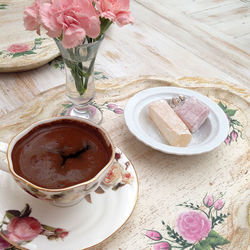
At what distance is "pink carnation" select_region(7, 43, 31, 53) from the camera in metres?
1.08

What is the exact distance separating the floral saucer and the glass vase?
25 centimetres

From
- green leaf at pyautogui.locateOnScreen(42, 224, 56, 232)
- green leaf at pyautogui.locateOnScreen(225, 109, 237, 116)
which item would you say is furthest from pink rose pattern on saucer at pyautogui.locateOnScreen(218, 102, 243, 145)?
green leaf at pyautogui.locateOnScreen(42, 224, 56, 232)

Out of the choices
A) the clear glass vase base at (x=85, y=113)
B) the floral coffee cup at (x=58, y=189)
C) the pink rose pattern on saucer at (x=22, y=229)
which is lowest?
the clear glass vase base at (x=85, y=113)

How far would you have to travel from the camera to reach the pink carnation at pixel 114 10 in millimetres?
654

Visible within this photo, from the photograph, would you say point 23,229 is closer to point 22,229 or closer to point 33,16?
point 22,229

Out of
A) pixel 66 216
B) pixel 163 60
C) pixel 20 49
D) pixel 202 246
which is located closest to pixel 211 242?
pixel 202 246

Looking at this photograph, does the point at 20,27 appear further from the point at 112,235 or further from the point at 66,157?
the point at 112,235

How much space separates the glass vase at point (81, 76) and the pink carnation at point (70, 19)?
68 millimetres

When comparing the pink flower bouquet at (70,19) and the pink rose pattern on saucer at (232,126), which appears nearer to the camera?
the pink flower bouquet at (70,19)

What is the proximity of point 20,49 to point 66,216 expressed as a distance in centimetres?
70

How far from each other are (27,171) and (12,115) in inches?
12.6

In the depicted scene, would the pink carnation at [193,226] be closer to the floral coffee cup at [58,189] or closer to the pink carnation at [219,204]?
the pink carnation at [219,204]

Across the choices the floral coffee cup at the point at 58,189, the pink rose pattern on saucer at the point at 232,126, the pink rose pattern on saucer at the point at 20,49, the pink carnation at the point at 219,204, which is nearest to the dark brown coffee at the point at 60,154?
the floral coffee cup at the point at 58,189

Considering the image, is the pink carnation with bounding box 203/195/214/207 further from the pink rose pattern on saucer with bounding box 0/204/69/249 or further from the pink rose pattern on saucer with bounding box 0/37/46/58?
the pink rose pattern on saucer with bounding box 0/37/46/58
